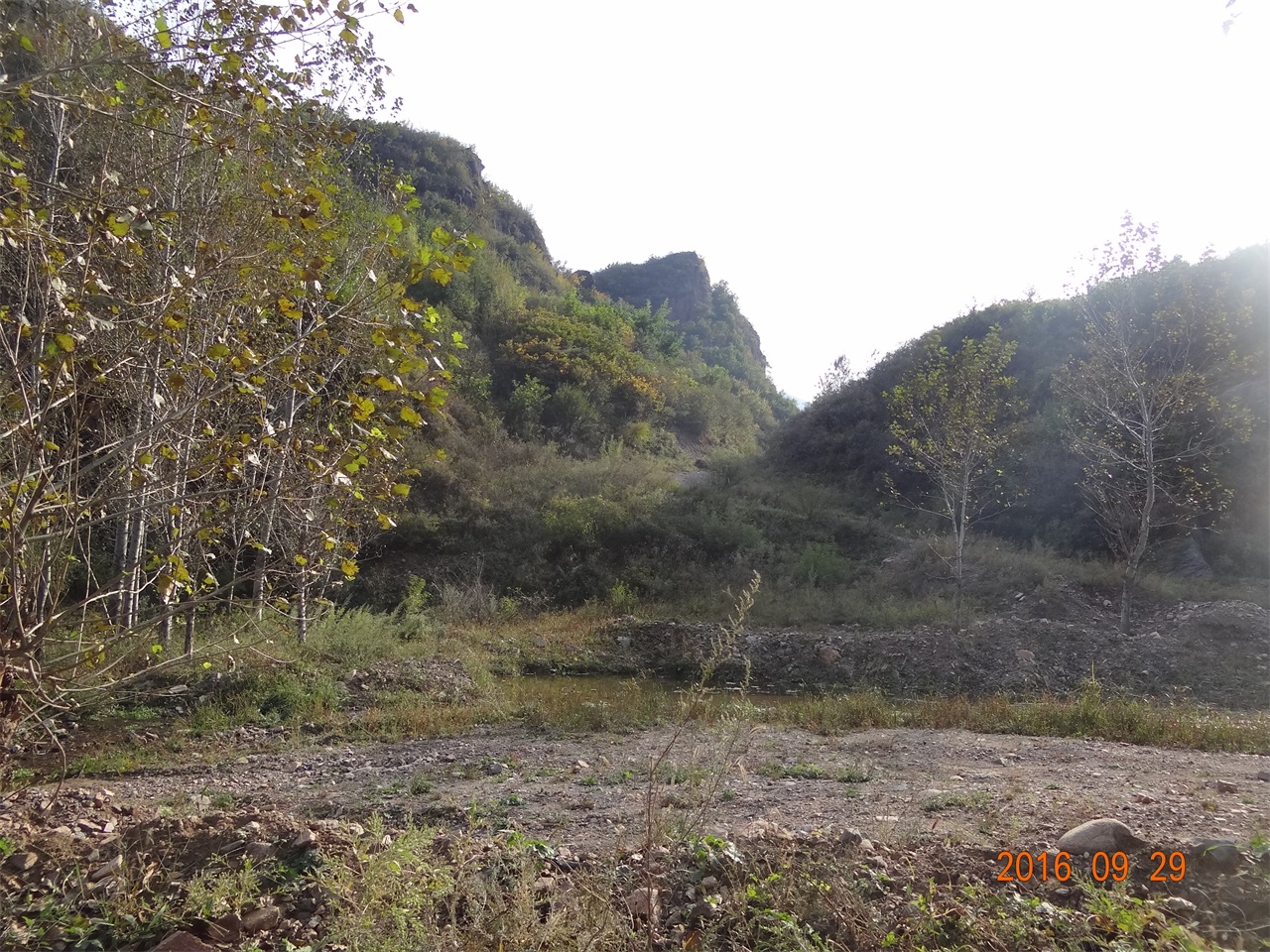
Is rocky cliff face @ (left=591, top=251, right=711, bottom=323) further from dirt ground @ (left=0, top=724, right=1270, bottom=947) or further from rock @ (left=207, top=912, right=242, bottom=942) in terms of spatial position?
rock @ (left=207, top=912, right=242, bottom=942)

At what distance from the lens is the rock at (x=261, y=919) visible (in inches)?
112

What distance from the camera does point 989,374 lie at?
43.2ft

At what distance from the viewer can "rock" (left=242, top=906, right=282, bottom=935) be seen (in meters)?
2.85

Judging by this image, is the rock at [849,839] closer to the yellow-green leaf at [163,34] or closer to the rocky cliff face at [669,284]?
the yellow-green leaf at [163,34]

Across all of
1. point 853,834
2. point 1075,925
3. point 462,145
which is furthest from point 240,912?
point 462,145

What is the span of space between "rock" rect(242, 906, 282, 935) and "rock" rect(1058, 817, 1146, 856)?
11.2 ft

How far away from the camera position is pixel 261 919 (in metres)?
2.87

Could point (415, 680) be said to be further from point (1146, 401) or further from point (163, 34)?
point (1146, 401)

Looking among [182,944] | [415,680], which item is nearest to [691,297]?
[415,680]

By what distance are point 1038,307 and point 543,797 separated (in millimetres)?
26390

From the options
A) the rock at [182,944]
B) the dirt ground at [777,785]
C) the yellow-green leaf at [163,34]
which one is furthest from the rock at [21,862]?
the yellow-green leaf at [163,34]

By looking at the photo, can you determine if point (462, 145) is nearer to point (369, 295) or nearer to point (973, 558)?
point (973, 558)

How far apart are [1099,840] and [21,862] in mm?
4838

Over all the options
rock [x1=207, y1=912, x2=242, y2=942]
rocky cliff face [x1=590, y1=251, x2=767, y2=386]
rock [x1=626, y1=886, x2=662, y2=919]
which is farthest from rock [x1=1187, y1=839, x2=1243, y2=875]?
rocky cliff face [x1=590, y1=251, x2=767, y2=386]
